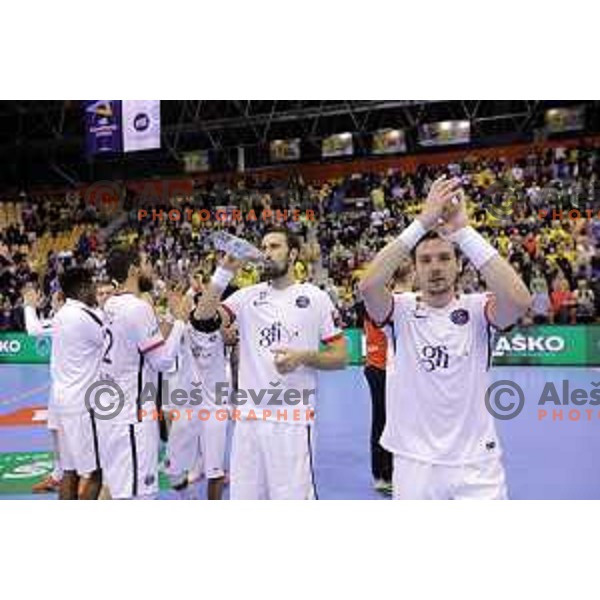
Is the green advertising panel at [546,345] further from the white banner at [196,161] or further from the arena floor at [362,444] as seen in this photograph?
the white banner at [196,161]

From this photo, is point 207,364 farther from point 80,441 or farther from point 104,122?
point 104,122

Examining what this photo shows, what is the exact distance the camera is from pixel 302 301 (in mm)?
3771

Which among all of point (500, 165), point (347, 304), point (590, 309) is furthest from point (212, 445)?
point (500, 165)

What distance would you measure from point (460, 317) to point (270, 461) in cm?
117

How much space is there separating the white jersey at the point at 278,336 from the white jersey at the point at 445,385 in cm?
73

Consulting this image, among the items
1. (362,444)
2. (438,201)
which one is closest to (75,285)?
(438,201)

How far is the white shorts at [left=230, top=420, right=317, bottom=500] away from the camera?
11.7 feet

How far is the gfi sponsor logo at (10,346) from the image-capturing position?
14.2 meters

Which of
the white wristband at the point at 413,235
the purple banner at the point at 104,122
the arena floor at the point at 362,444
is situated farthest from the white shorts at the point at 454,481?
the purple banner at the point at 104,122

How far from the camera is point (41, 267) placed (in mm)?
12484

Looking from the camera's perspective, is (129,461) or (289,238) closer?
(289,238)

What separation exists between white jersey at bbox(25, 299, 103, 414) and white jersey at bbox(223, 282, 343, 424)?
93cm

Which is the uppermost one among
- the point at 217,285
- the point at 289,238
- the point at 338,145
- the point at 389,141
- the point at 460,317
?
the point at 389,141

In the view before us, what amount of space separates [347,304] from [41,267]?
508 centimetres
